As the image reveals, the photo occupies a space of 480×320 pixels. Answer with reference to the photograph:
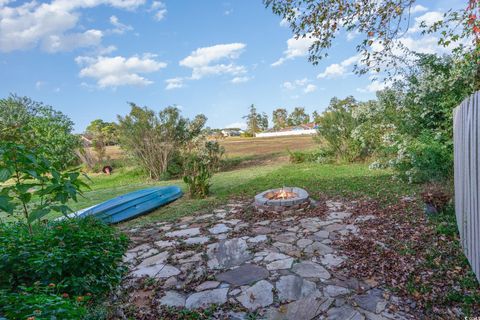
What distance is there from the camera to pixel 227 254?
3426 millimetres

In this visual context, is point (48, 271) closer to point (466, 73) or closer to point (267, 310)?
point (267, 310)

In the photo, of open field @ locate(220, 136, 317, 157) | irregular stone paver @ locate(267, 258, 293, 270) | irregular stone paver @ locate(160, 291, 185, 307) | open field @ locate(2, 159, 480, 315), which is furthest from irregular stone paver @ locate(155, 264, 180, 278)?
open field @ locate(220, 136, 317, 157)

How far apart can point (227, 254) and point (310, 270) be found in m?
1.01

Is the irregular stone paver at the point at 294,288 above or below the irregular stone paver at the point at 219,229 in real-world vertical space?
below

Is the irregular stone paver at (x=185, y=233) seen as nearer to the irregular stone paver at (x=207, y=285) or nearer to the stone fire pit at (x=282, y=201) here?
the stone fire pit at (x=282, y=201)

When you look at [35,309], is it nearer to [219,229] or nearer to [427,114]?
[219,229]

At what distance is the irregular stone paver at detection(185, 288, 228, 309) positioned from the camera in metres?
2.43

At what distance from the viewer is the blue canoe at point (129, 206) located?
514cm

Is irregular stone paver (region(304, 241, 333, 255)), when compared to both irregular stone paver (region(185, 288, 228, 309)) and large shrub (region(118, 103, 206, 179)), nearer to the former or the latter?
irregular stone paver (region(185, 288, 228, 309))

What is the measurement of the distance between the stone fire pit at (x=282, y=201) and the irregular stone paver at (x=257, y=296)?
2388 millimetres

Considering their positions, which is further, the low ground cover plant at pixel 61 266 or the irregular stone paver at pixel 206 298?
the irregular stone paver at pixel 206 298

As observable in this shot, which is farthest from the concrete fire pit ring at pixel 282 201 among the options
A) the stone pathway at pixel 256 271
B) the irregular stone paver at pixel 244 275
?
the irregular stone paver at pixel 244 275

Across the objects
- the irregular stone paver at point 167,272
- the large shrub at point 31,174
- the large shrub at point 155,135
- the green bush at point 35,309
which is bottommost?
the irregular stone paver at point 167,272

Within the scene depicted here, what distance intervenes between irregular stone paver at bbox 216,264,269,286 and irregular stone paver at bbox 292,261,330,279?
13.1 inches
